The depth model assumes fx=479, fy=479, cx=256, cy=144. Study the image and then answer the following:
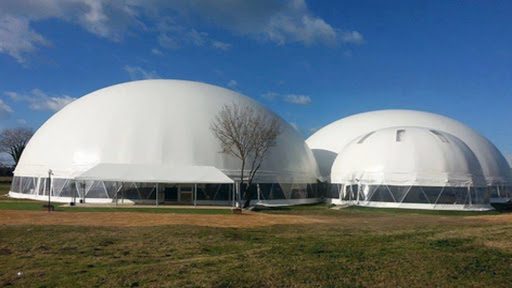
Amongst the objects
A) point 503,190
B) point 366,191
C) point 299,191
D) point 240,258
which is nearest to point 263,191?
point 299,191

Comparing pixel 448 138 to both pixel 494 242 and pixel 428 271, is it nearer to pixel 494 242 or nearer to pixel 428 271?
pixel 494 242

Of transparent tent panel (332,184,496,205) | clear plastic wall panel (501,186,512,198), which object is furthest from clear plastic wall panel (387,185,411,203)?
clear plastic wall panel (501,186,512,198)

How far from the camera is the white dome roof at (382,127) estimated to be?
170 feet

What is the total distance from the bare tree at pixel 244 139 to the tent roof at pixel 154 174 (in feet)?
9.01

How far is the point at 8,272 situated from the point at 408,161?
33.8m

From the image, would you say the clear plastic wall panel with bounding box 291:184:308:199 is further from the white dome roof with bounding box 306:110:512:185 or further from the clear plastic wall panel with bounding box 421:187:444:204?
the clear plastic wall panel with bounding box 421:187:444:204

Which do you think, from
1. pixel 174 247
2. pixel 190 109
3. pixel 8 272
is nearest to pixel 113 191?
pixel 190 109

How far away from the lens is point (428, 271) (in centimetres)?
1107

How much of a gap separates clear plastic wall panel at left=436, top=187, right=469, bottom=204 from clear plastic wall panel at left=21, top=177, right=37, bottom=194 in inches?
1350


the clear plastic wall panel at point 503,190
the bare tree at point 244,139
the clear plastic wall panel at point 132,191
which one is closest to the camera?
the clear plastic wall panel at point 132,191

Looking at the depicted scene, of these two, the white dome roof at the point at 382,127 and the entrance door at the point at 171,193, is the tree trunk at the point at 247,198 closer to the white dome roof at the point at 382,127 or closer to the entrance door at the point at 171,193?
the entrance door at the point at 171,193

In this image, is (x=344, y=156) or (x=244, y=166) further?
(x=344, y=156)

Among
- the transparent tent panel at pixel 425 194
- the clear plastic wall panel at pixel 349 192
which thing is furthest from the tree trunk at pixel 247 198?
the transparent tent panel at pixel 425 194

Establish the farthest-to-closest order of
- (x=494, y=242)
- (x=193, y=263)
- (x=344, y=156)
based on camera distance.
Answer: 1. (x=344, y=156)
2. (x=494, y=242)
3. (x=193, y=263)
